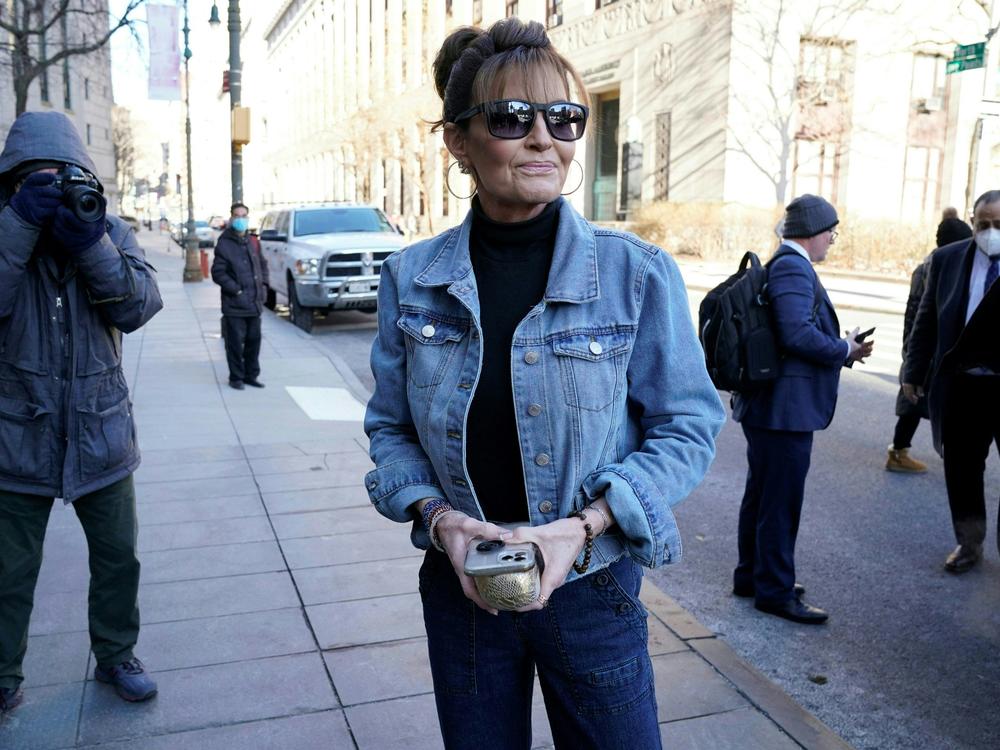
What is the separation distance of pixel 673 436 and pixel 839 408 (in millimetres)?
8383

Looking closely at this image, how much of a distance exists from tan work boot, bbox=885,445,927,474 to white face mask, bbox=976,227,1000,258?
253cm

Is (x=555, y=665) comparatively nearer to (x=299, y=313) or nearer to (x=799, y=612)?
(x=799, y=612)

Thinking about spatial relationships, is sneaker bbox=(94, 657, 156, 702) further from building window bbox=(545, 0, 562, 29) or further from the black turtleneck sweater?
building window bbox=(545, 0, 562, 29)

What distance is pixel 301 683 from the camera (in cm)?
380

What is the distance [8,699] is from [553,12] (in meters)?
40.0

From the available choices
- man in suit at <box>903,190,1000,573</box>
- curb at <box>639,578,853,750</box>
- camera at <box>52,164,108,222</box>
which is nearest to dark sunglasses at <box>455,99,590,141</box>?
camera at <box>52,164,108,222</box>

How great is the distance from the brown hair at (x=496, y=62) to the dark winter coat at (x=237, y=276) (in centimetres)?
923

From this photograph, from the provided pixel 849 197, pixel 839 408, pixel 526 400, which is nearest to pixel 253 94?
pixel 849 197

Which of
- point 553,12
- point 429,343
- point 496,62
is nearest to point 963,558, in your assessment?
point 429,343

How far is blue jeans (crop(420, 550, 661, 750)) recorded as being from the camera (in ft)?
6.44

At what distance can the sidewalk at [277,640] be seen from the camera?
3.46m

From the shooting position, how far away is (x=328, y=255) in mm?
16031

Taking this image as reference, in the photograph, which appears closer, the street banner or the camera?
the camera

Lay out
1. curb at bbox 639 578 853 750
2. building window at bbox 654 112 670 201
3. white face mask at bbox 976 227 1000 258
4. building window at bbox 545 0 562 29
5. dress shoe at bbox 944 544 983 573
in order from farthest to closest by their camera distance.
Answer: building window at bbox 545 0 562 29
building window at bbox 654 112 670 201
dress shoe at bbox 944 544 983 573
white face mask at bbox 976 227 1000 258
curb at bbox 639 578 853 750
